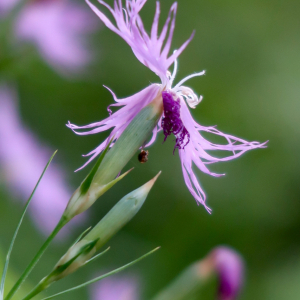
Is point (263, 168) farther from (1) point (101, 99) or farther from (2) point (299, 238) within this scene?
(1) point (101, 99)

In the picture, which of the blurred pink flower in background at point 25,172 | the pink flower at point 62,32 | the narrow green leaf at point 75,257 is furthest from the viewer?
the blurred pink flower in background at point 25,172

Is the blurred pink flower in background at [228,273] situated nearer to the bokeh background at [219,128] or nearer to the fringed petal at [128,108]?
the fringed petal at [128,108]

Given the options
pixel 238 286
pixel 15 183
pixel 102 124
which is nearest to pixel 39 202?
pixel 15 183

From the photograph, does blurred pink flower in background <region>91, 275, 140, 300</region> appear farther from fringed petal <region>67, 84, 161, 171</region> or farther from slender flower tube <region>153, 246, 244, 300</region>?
fringed petal <region>67, 84, 161, 171</region>

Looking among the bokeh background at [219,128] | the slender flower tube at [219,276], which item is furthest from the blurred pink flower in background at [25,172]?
the slender flower tube at [219,276]

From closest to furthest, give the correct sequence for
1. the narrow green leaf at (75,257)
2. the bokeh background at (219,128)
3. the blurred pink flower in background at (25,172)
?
the narrow green leaf at (75,257)
the blurred pink flower in background at (25,172)
the bokeh background at (219,128)

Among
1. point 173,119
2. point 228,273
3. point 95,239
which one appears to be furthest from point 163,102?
point 228,273
